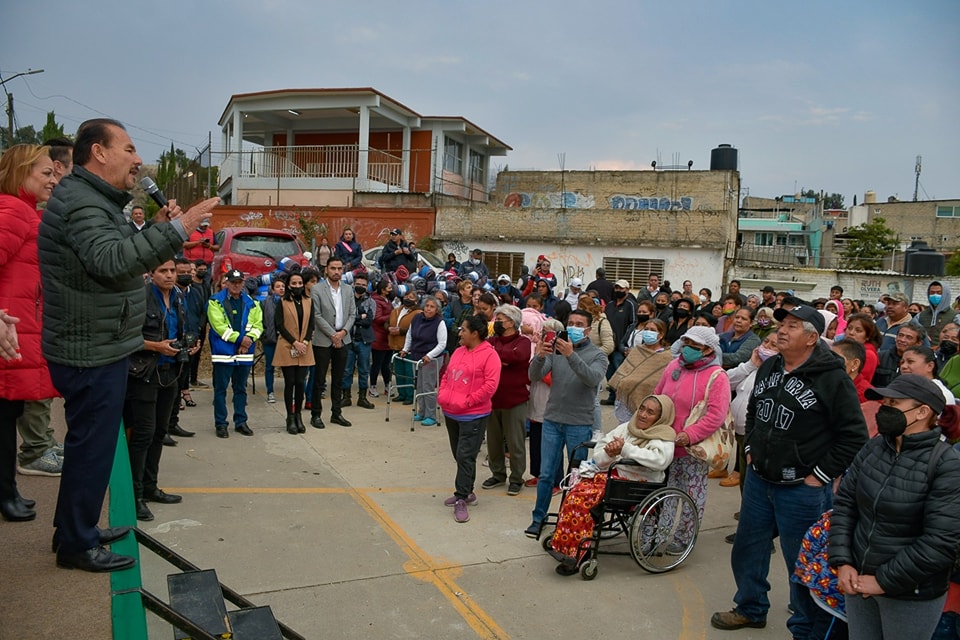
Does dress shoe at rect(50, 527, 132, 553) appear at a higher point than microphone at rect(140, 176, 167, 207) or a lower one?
lower

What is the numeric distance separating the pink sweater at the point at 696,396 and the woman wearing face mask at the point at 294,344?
15.5 ft

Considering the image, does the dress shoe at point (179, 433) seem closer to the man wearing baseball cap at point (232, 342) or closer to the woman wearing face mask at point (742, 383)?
the man wearing baseball cap at point (232, 342)

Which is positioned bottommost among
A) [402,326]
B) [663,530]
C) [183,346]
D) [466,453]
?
[663,530]

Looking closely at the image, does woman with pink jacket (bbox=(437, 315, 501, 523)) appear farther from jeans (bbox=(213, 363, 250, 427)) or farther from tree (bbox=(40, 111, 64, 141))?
tree (bbox=(40, 111, 64, 141))

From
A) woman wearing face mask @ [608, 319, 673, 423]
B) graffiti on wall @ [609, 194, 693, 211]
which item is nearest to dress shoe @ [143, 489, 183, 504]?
woman wearing face mask @ [608, 319, 673, 423]

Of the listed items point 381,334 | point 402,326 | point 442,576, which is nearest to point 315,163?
point 381,334

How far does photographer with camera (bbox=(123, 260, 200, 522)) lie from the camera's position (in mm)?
5559

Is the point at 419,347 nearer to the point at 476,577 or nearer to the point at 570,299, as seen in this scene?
the point at 570,299

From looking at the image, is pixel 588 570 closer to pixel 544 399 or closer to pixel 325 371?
pixel 544 399

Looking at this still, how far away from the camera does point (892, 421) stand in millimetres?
3342

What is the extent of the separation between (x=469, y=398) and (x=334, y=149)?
21194 mm

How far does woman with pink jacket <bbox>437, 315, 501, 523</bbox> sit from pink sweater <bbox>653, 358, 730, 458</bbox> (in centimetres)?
158

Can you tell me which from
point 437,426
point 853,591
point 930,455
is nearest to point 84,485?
point 853,591

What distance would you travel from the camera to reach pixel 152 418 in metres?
5.67
